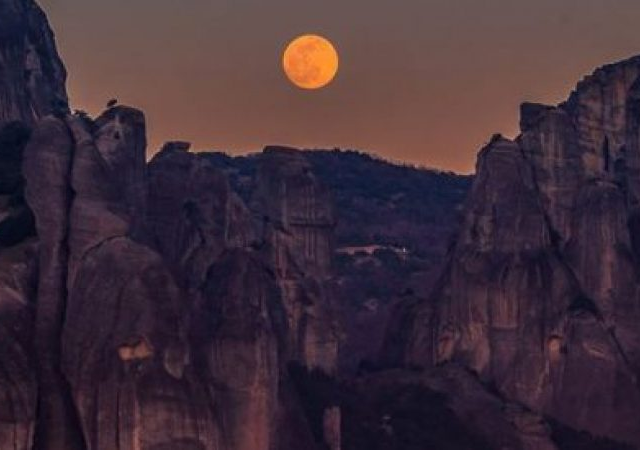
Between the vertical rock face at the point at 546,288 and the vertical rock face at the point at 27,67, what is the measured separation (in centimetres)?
2324

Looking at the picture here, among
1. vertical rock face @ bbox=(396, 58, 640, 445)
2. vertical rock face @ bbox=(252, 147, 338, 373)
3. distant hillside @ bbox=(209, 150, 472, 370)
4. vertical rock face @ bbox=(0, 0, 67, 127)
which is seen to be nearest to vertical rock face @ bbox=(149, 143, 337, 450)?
vertical rock face @ bbox=(252, 147, 338, 373)

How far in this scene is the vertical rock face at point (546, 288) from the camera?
3920 inches

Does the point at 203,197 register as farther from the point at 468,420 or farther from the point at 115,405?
the point at 115,405

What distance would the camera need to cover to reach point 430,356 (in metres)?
106

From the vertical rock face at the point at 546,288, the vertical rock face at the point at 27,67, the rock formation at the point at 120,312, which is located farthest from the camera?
the vertical rock face at the point at 27,67

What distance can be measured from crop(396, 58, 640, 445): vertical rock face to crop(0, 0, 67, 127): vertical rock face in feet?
76.2

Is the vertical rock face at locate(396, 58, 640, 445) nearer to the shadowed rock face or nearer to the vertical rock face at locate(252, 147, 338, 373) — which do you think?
the vertical rock face at locate(252, 147, 338, 373)

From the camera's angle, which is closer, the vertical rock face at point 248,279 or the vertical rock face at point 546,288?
the vertical rock face at point 248,279

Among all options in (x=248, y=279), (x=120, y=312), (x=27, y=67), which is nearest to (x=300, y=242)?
(x=27, y=67)

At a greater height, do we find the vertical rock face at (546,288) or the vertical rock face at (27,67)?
the vertical rock face at (27,67)

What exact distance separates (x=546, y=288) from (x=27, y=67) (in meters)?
30.6

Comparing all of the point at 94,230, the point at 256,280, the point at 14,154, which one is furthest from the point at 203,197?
the point at 94,230

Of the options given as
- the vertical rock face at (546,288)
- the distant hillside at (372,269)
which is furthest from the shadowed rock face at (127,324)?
the distant hillside at (372,269)

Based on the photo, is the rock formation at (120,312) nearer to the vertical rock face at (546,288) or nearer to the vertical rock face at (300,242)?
the vertical rock face at (300,242)
